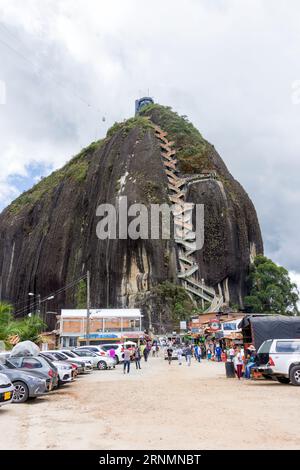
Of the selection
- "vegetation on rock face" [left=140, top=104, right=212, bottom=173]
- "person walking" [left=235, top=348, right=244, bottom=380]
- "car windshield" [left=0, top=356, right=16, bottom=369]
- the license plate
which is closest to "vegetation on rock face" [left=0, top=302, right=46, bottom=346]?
"car windshield" [left=0, top=356, right=16, bottom=369]

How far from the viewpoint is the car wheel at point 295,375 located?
52.5 feet

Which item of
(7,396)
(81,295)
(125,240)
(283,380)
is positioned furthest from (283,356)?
(81,295)

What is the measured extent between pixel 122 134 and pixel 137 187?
58.5ft

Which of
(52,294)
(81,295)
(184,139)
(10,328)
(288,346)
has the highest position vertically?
(184,139)

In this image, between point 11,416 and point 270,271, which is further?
point 270,271

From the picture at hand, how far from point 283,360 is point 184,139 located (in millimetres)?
74335

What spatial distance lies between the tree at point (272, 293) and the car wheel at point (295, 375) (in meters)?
49.7

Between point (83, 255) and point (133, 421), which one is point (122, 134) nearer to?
point (83, 255)

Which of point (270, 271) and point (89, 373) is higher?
point (270, 271)

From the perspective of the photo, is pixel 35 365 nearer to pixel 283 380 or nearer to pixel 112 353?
pixel 283 380

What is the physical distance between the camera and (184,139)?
8712 centimetres

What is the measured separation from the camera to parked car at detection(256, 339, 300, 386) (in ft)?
52.6

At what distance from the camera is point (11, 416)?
10.7 meters
